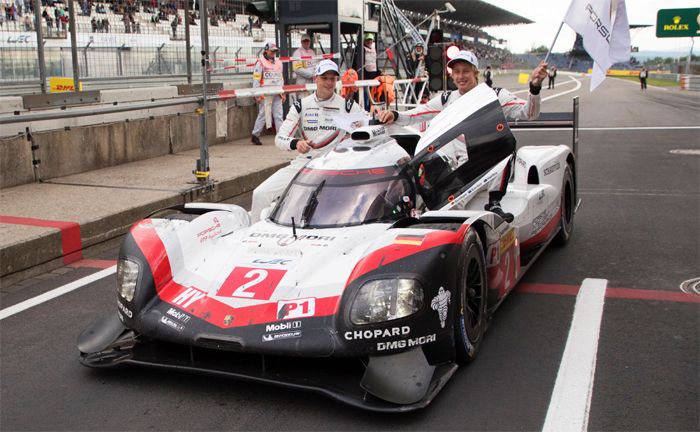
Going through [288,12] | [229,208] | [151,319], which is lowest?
[151,319]

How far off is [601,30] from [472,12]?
6559cm

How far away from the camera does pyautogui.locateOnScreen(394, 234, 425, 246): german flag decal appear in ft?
13.9

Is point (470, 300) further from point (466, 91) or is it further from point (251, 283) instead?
point (466, 91)

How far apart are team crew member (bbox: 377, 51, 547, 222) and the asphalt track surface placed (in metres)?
1.29

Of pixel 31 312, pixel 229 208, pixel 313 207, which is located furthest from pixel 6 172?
pixel 313 207

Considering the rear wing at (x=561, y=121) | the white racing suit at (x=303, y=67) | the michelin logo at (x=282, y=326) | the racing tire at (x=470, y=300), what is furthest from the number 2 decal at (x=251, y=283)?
the white racing suit at (x=303, y=67)

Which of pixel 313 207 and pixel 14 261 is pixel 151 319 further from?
pixel 14 261

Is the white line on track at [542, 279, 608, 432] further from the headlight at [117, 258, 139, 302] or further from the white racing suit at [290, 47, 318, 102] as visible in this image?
the white racing suit at [290, 47, 318, 102]

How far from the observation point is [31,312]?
5.68 metres

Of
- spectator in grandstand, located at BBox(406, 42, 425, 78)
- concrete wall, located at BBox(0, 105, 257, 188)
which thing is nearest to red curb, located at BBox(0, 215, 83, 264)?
concrete wall, located at BBox(0, 105, 257, 188)

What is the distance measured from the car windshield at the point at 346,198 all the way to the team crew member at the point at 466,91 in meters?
1.15

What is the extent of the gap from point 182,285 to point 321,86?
3158 millimetres

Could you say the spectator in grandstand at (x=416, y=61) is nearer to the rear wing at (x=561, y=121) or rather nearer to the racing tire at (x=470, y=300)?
the rear wing at (x=561, y=121)

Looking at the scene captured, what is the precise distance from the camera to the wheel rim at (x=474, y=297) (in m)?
4.52
